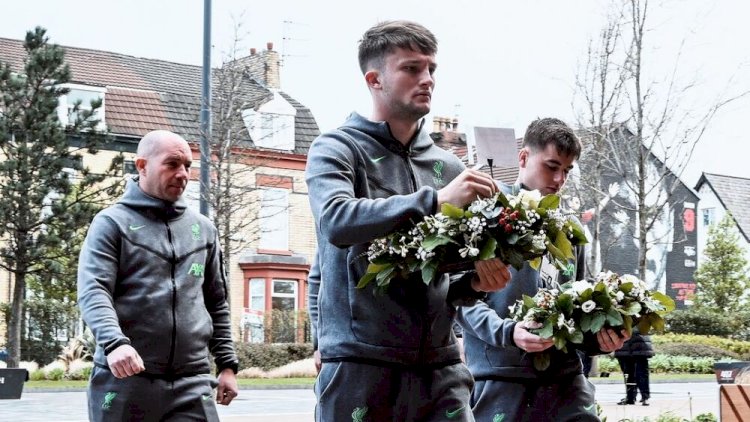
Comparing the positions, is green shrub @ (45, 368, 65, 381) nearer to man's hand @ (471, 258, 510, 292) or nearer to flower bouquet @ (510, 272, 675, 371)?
flower bouquet @ (510, 272, 675, 371)

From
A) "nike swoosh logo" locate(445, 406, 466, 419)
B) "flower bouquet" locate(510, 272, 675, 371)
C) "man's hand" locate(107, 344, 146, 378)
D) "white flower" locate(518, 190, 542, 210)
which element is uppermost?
"white flower" locate(518, 190, 542, 210)

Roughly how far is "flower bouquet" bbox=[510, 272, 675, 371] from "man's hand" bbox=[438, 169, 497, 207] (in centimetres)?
165

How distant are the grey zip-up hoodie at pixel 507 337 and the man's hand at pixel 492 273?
147 centimetres

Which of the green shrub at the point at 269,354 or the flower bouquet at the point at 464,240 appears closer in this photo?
the flower bouquet at the point at 464,240

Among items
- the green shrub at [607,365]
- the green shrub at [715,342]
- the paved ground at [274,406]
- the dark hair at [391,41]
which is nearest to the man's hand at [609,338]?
the dark hair at [391,41]

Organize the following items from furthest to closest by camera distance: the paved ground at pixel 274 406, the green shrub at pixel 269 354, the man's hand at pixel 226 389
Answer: the green shrub at pixel 269 354 < the paved ground at pixel 274 406 < the man's hand at pixel 226 389

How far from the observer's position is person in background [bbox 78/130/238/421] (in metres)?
6.02

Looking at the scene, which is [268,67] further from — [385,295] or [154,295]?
[385,295]

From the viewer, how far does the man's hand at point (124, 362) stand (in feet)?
18.3

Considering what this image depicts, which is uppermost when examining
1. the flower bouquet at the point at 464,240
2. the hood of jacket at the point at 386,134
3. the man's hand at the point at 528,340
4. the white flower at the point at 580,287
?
the hood of jacket at the point at 386,134

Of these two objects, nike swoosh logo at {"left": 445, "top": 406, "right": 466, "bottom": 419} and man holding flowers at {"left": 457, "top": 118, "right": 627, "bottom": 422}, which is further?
man holding flowers at {"left": 457, "top": 118, "right": 627, "bottom": 422}

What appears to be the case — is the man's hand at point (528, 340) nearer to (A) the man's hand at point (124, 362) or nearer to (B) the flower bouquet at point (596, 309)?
(B) the flower bouquet at point (596, 309)

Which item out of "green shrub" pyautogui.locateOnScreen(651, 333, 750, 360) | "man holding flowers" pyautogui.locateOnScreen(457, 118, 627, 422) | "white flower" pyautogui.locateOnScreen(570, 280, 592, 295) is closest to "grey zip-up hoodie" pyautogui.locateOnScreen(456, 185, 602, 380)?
"man holding flowers" pyautogui.locateOnScreen(457, 118, 627, 422)

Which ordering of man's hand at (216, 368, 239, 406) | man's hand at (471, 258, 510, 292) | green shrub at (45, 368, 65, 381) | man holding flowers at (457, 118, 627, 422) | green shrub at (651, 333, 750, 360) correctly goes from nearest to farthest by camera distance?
man's hand at (471, 258, 510, 292)
man holding flowers at (457, 118, 627, 422)
man's hand at (216, 368, 239, 406)
green shrub at (45, 368, 65, 381)
green shrub at (651, 333, 750, 360)
